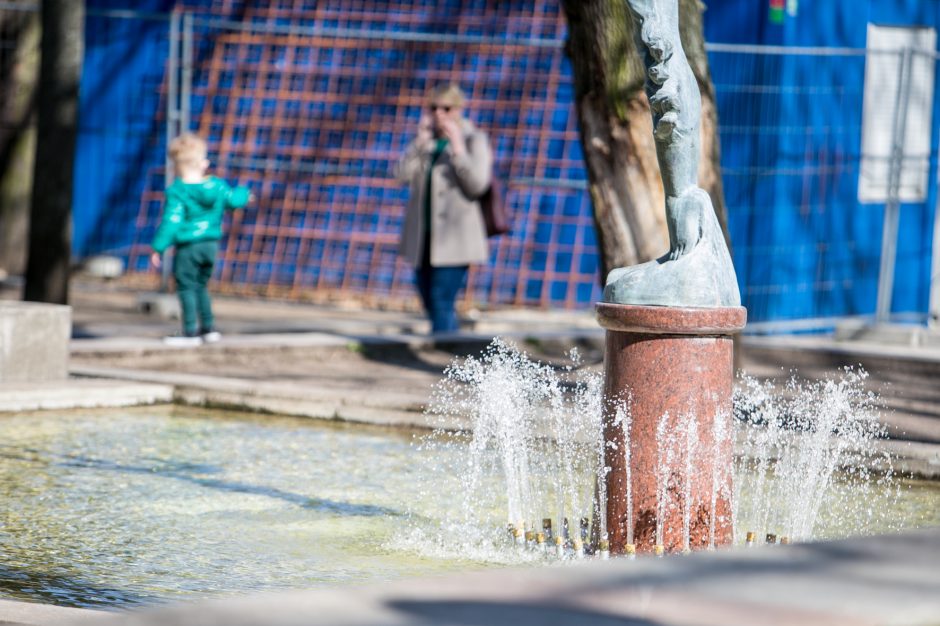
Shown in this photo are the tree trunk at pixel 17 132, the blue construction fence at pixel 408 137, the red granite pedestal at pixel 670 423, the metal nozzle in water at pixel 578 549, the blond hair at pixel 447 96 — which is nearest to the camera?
the red granite pedestal at pixel 670 423

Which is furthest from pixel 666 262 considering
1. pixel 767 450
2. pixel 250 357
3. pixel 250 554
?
pixel 250 357

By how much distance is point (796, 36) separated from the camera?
1490 cm

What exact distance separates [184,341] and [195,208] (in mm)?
1005

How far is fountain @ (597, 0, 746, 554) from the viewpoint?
5734 millimetres

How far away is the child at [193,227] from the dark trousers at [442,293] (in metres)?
1.52

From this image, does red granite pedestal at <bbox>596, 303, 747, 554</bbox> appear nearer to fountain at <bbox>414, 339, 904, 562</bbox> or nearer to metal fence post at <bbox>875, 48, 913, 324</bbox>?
fountain at <bbox>414, 339, 904, 562</bbox>

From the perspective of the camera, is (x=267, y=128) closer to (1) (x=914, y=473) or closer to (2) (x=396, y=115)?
(2) (x=396, y=115)

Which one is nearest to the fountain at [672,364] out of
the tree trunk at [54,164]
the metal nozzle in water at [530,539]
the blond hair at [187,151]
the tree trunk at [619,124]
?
the metal nozzle in water at [530,539]

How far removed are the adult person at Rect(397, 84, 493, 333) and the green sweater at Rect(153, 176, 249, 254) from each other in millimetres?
1356

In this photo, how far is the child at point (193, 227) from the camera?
1158 cm

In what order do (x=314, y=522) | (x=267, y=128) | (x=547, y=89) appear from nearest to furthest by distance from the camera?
(x=314, y=522), (x=547, y=89), (x=267, y=128)

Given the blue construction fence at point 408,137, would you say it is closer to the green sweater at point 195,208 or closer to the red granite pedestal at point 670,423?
the green sweater at point 195,208

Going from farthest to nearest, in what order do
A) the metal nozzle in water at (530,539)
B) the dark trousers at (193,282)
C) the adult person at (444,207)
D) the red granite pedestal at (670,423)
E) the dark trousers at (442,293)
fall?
the dark trousers at (442,293) < the adult person at (444,207) < the dark trousers at (193,282) < the metal nozzle in water at (530,539) < the red granite pedestal at (670,423)

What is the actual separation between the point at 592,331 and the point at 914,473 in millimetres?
5451
